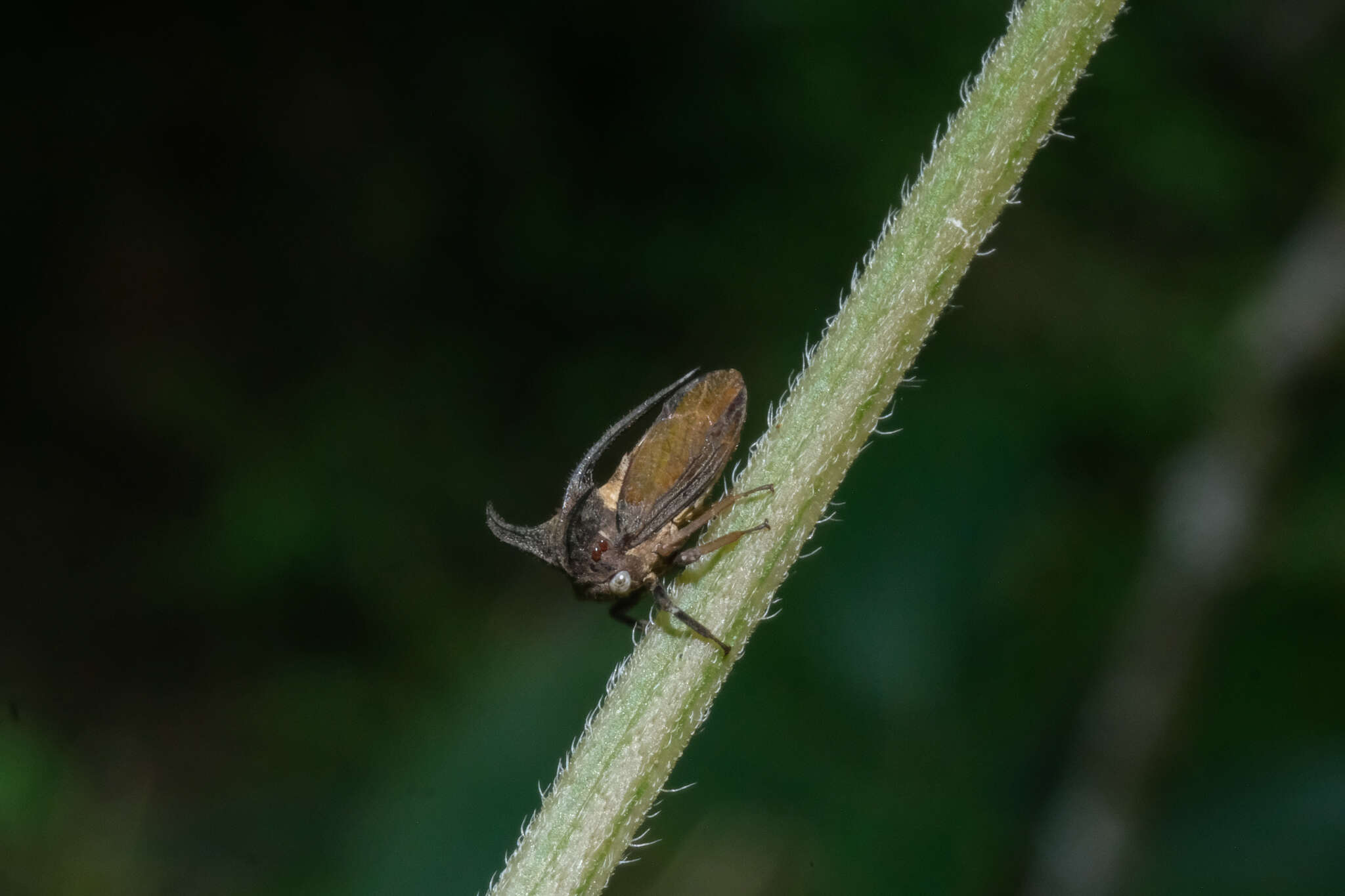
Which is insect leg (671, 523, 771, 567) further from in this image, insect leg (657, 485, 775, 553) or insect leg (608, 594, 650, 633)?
insect leg (608, 594, 650, 633)

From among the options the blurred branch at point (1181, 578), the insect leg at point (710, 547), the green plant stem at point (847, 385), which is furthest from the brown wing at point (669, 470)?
the blurred branch at point (1181, 578)

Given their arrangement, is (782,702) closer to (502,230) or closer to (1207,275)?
(1207,275)

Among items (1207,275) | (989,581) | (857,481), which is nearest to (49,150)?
(857,481)

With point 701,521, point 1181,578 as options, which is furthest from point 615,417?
point 701,521

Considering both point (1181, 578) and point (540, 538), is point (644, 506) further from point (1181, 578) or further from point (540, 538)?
point (1181, 578)

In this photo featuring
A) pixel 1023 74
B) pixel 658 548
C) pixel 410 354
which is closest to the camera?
pixel 1023 74

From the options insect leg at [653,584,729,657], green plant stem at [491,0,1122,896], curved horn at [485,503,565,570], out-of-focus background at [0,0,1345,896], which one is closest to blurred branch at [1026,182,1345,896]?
out-of-focus background at [0,0,1345,896]

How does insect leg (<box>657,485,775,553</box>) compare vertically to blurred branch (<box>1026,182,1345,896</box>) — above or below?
below
